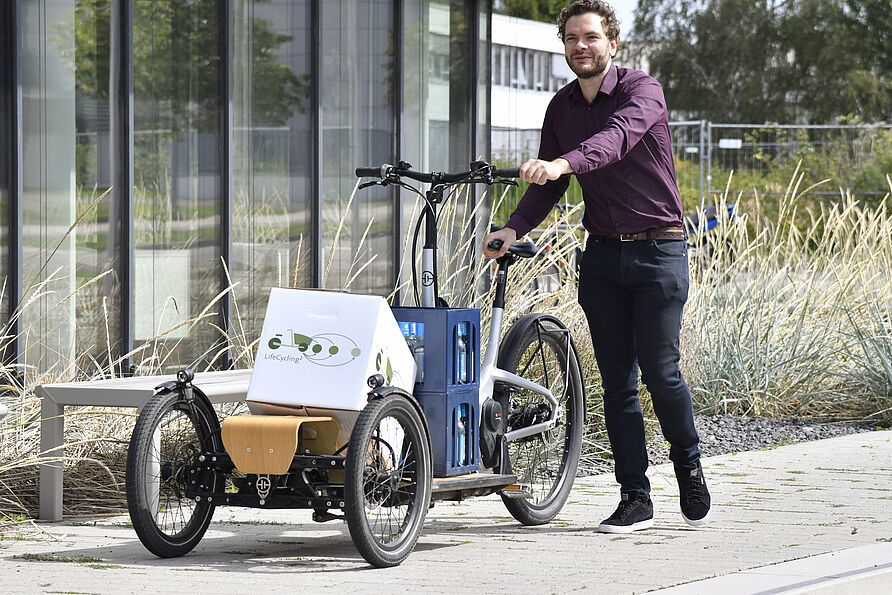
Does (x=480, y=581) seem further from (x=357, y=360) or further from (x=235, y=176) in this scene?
(x=235, y=176)

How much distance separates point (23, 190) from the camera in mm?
8234

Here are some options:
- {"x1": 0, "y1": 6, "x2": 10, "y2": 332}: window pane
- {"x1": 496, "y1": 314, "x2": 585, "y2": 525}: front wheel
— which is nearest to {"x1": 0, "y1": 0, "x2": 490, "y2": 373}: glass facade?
{"x1": 0, "y1": 6, "x2": 10, "y2": 332}: window pane

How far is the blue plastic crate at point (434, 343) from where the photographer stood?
4.86 meters

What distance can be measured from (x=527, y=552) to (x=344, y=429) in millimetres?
788

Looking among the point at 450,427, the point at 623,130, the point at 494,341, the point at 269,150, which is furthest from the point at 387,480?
the point at 269,150

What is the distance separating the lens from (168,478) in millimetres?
4676

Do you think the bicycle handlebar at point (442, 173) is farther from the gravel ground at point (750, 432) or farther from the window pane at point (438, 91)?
the window pane at point (438, 91)

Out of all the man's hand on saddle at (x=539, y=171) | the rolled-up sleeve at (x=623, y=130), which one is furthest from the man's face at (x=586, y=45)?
the man's hand on saddle at (x=539, y=171)

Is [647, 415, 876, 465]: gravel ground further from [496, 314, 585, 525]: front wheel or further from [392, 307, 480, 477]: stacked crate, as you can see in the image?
[392, 307, 480, 477]: stacked crate

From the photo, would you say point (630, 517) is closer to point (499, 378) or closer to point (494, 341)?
point (499, 378)

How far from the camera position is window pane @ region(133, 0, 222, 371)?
889cm

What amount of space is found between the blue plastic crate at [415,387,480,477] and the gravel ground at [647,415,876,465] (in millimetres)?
2614

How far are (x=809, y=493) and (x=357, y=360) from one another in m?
2.55

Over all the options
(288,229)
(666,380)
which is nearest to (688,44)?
(288,229)
